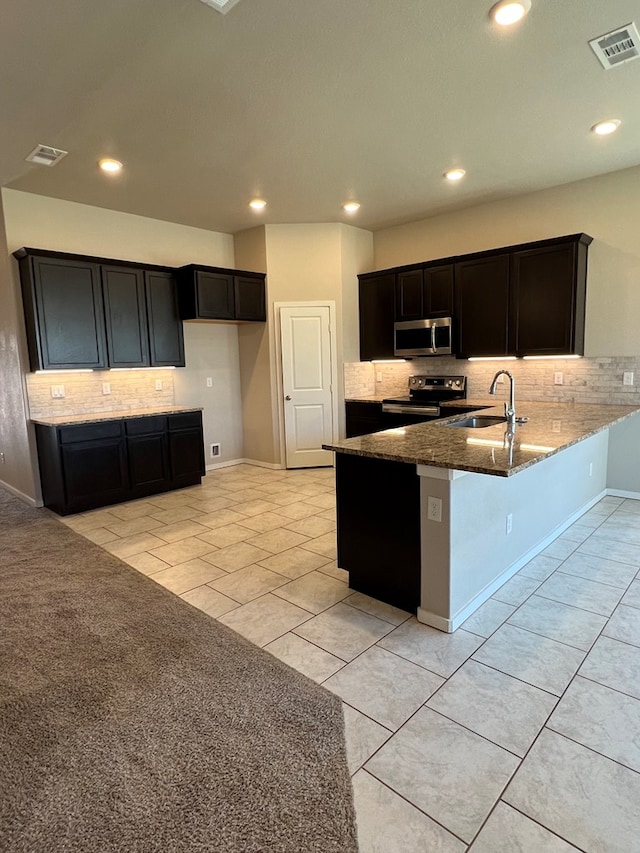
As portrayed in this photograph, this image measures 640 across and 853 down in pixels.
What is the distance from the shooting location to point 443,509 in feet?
7.59

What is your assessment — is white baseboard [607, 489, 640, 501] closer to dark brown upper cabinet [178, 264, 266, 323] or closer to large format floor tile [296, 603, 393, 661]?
large format floor tile [296, 603, 393, 661]

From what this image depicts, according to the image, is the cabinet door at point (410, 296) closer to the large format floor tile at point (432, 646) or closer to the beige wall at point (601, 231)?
the beige wall at point (601, 231)

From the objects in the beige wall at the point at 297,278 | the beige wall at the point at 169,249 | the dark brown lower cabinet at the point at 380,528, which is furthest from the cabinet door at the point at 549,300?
the beige wall at the point at 169,249

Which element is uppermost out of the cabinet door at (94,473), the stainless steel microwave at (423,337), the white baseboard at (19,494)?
the stainless steel microwave at (423,337)

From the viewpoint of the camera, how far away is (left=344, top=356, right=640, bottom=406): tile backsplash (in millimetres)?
4344

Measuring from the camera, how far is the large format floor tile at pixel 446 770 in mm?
1463

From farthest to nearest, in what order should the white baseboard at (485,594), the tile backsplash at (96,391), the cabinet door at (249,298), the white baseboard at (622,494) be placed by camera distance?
the cabinet door at (249,298)
the tile backsplash at (96,391)
the white baseboard at (622,494)
the white baseboard at (485,594)

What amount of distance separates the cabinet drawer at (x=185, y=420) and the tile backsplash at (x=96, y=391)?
0.54 meters

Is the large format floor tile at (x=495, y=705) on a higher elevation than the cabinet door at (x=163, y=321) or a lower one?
lower

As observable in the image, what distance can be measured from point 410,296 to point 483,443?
3.30 m

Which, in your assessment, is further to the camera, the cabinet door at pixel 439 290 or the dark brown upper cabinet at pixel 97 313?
the cabinet door at pixel 439 290

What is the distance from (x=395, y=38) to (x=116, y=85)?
1.58 meters

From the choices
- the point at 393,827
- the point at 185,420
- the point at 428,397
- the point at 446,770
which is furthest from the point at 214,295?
the point at 393,827

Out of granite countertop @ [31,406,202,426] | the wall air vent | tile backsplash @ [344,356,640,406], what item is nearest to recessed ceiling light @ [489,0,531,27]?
the wall air vent
